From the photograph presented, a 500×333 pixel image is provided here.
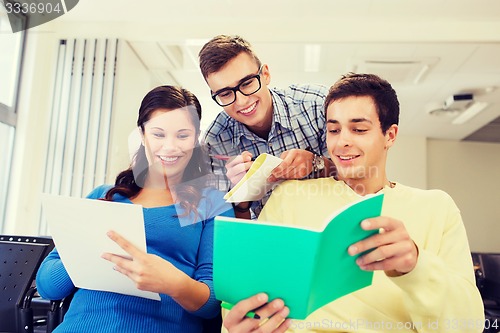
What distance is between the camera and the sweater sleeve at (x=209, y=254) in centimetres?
109

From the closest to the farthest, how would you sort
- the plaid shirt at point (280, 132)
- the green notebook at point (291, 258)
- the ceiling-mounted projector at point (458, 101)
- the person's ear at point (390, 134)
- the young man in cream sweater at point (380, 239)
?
the green notebook at point (291, 258)
the young man in cream sweater at point (380, 239)
the person's ear at point (390, 134)
the plaid shirt at point (280, 132)
the ceiling-mounted projector at point (458, 101)

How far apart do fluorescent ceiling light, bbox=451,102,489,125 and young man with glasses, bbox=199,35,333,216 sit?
3.98 meters

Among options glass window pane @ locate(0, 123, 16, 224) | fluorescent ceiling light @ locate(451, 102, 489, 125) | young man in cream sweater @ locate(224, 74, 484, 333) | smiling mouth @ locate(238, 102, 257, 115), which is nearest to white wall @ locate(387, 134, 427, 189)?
fluorescent ceiling light @ locate(451, 102, 489, 125)

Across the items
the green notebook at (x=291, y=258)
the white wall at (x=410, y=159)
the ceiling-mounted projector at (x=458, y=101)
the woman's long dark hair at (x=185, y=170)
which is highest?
the ceiling-mounted projector at (x=458, y=101)

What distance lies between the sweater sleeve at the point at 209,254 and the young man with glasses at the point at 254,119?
6cm

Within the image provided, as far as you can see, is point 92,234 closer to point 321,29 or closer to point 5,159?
point 5,159

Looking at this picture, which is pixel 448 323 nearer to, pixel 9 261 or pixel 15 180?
pixel 9 261

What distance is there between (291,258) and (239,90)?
85cm

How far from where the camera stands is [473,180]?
680 centimetres

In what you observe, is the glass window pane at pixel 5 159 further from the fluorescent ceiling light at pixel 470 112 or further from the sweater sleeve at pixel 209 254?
the fluorescent ceiling light at pixel 470 112

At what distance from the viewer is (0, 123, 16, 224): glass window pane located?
10.6 ft

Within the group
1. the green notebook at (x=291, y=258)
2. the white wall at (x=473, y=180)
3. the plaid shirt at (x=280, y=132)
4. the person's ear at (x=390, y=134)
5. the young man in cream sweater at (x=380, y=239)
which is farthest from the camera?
the white wall at (x=473, y=180)

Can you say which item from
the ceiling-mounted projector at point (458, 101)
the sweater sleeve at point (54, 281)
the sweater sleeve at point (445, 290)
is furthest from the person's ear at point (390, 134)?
the ceiling-mounted projector at point (458, 101)

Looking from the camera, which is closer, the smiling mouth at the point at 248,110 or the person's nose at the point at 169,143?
the person's nose at the point at 169,143
